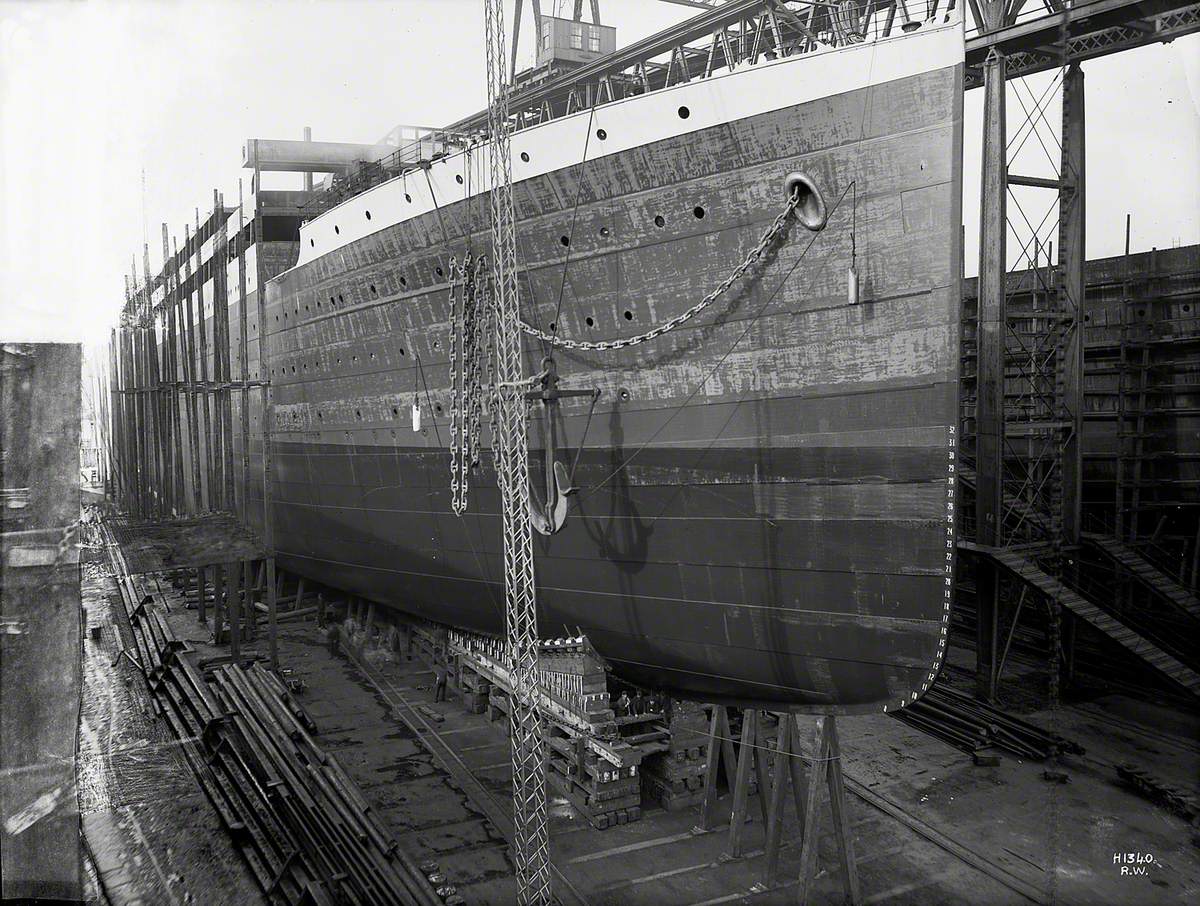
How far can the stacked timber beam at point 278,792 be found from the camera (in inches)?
271

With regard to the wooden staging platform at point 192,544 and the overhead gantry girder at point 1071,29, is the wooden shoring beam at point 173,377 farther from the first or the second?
the overhead gantry girder at point 1071,29

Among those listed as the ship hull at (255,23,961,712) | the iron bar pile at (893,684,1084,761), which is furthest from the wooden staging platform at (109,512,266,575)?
the iron bar pile at (893,684,1084,761)

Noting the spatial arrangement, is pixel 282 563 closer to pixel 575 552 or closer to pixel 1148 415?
pixel 575 552

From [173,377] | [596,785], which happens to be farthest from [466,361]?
[173,377]

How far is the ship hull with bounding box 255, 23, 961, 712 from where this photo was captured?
6.28 meters

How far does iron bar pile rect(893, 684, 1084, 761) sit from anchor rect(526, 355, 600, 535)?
520 centimetres

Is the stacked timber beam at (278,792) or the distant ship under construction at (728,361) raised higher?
the distant ship under construction at (728,361)

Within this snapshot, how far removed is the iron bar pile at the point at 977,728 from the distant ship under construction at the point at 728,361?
4.37m

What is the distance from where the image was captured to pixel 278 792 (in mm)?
8250

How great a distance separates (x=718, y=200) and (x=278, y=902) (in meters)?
6.38

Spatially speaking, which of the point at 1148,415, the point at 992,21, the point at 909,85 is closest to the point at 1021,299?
the point at 1148,415

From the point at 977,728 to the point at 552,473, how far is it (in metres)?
→ 6.45

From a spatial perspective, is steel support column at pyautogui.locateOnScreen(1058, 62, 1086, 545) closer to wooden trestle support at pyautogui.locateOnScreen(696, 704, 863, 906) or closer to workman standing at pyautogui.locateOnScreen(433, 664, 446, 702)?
wooden trestle support at pyautogui.locateOnScreen(696, 704, 863, 906)

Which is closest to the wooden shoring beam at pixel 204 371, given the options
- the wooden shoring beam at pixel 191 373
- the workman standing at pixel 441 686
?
the wooden shoring beam at pixel 191 373
